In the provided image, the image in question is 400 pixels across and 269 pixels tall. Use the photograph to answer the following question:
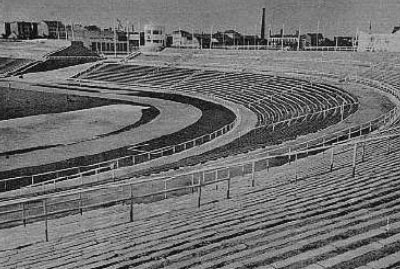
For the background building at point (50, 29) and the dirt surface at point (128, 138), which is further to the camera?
the background building at point (50, 29)

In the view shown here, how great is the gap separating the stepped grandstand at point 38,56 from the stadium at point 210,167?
43.8ft

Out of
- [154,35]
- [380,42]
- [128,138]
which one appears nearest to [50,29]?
[154,35]

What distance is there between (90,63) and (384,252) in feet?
252

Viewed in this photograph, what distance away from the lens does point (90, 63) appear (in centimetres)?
7931

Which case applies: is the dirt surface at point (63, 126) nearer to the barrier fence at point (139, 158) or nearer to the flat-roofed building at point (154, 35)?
the barrier fence at point (139, 158)

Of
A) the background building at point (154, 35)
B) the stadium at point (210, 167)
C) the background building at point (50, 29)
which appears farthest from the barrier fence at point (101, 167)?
the background building at point (50, 29)

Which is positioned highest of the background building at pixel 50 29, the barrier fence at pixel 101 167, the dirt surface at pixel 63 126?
the background building at pixel 50 29

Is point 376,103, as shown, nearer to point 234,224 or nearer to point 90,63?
point 234,224

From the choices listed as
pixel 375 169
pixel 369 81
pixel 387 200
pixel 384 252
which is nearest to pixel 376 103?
pixel 369 81

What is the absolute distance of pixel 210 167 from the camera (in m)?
11.5

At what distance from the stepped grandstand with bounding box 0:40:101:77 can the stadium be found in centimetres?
1336

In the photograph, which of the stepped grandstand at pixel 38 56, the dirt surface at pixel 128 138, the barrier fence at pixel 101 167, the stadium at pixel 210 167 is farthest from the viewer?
the stepped grandstand at pixel 38 56

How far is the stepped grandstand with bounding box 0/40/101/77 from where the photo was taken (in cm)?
7812

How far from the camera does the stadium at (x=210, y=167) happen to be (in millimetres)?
7281
